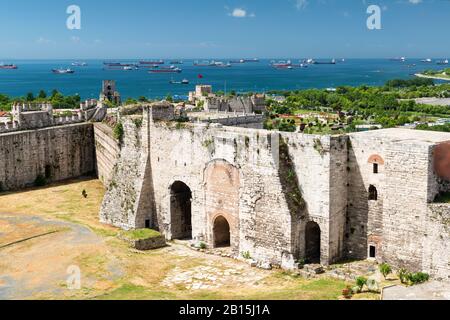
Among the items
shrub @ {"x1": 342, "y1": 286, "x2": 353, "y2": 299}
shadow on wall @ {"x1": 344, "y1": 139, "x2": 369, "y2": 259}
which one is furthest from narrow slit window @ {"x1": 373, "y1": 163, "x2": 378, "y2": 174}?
shrub @ {"x1": 342, "y1": 286, "x2": 353, "y2": 299}

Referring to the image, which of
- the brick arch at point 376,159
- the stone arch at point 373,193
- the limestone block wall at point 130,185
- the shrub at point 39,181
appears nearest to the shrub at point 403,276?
the stone arch at point 373,193

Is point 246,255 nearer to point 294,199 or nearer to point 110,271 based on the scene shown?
point 294,199

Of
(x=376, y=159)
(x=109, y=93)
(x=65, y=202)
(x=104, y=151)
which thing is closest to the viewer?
(x=376, y=159)

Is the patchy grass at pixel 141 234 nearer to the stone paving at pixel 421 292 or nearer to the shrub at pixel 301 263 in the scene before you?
the shrub at pixel 301 263

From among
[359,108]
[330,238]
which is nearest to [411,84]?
[359,108]


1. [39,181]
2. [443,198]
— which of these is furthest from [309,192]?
[39,181]
